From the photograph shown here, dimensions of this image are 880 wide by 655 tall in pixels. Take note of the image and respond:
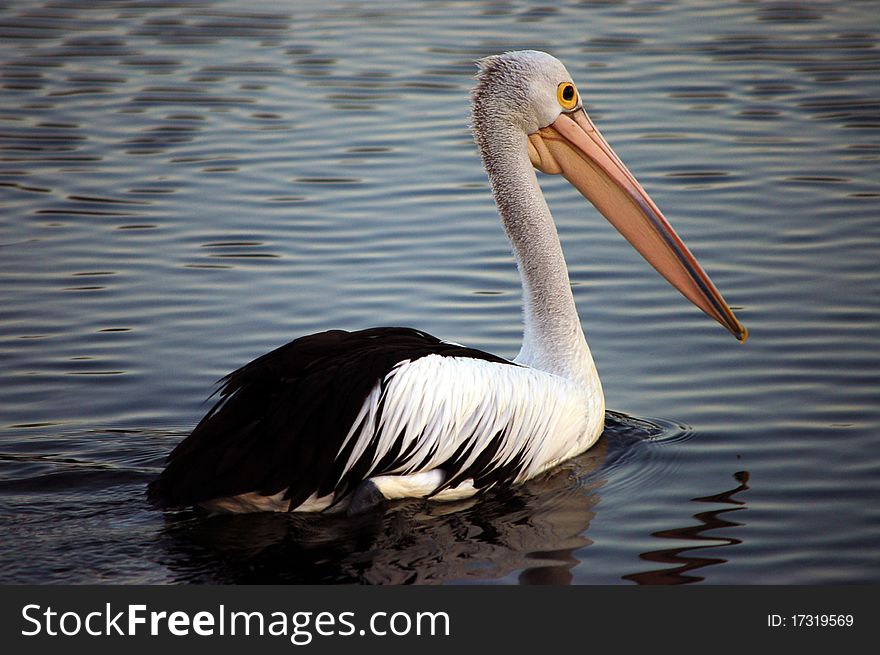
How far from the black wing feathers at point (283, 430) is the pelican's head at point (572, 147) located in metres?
1.22

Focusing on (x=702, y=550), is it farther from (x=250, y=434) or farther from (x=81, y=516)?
(x=81, y=516)

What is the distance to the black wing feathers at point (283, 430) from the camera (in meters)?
3.98

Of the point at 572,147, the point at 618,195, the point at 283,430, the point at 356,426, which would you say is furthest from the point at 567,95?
the point at 283,430

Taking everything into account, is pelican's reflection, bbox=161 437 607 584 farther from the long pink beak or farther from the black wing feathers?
the long pink beak

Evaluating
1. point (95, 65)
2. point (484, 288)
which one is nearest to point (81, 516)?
point (484, 288)

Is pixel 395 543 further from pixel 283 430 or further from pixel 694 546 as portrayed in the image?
pixel 694 546

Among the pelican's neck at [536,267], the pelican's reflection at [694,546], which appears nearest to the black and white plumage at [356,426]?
the pelican's neck at [536,267]

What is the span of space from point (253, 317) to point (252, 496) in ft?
7.54

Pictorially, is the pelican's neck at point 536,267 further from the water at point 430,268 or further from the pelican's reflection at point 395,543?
the pelican's reflection at point 395,543

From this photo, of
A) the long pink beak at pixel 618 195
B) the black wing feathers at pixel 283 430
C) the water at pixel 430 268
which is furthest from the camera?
the long pink beak at pixel 618 195

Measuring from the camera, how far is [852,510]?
4.27 metres

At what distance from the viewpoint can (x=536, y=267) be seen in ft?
16.4

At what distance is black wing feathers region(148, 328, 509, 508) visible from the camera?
3.98 m

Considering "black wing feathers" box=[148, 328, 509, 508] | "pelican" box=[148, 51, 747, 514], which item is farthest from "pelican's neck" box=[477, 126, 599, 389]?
"black wing feathers" box=[148, 328, 509, 508]
